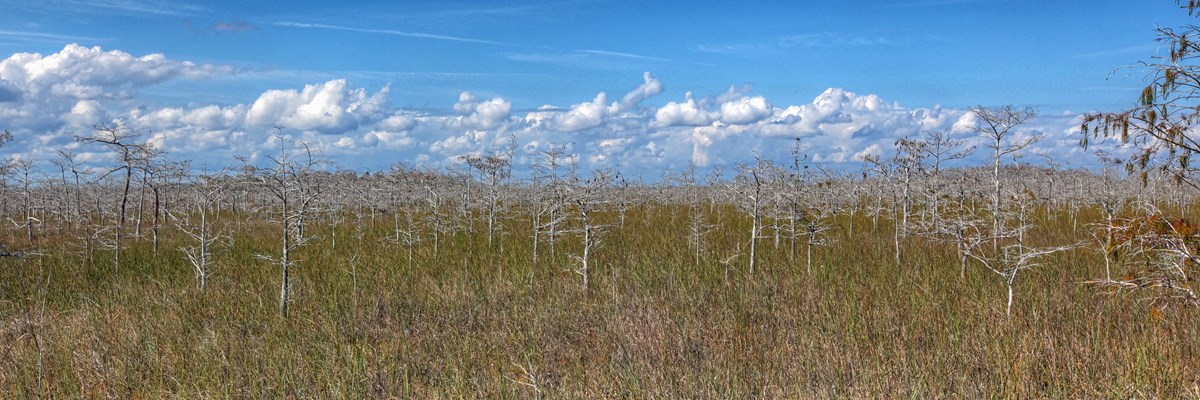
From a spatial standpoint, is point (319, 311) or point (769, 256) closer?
point (319, 311)

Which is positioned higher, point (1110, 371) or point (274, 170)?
point (274, 170)

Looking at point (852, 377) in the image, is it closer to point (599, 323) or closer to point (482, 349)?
point (599, 323)

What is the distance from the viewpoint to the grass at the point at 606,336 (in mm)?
7152

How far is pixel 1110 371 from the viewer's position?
7.21 m

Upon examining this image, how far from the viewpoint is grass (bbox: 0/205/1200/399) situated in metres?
7.15

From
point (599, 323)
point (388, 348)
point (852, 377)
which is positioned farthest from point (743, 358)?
point (388, 348)

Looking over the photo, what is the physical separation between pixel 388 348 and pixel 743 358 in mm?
4250

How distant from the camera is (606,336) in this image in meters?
8.93

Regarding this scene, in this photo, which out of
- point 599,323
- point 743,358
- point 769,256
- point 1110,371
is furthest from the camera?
point 769,256

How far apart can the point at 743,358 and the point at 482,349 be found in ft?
10.2

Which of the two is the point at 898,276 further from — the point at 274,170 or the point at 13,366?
the point at 13,366

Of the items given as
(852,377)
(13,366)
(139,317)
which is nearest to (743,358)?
(852,377)

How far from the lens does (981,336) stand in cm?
848

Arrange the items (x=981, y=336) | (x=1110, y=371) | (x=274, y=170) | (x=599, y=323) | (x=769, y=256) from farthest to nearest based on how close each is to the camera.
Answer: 1. (x=769, y=256)
2. (x=274, y=170)
3. (x=599, y=323)
4. (x=981, y=336)
5. (x=1110, y=371)
